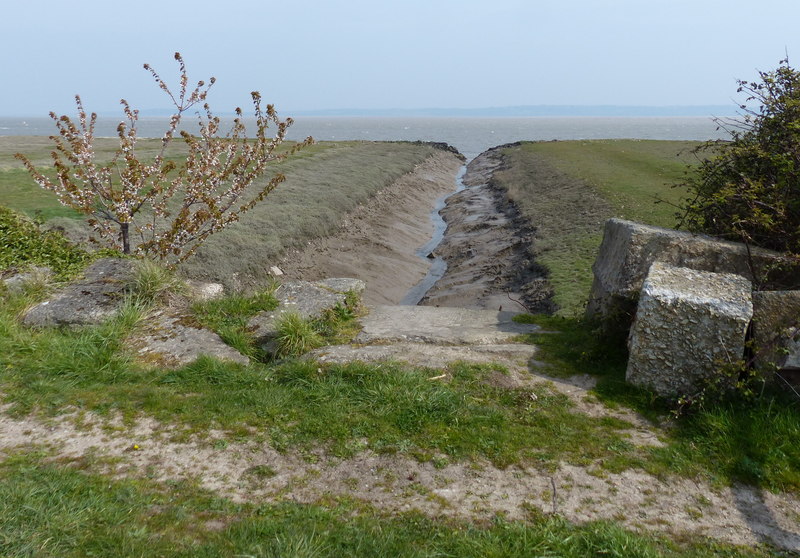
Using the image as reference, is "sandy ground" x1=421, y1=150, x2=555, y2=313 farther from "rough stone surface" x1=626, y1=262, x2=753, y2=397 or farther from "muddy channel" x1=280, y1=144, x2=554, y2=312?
"rough stone surface" x1=626, y1=262, x2=753, y2=397

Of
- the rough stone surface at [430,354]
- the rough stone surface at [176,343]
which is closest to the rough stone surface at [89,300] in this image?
the rough stone surface at [176,343]

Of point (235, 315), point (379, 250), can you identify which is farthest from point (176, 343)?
point (379, 250)

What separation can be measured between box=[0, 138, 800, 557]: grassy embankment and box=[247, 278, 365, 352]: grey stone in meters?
0.94

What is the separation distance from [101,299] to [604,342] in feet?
29.9

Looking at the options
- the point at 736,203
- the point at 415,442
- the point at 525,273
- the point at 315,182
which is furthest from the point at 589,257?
the point at 315,182

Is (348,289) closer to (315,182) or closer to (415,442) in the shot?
(415,442)

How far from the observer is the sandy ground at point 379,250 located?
72.4 ft

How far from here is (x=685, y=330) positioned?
288 inches

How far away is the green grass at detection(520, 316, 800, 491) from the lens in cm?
602

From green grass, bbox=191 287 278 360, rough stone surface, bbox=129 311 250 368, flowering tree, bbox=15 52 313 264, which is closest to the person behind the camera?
rough stone surface, bbox=129 311 250 368

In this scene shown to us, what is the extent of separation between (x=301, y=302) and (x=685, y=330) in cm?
672

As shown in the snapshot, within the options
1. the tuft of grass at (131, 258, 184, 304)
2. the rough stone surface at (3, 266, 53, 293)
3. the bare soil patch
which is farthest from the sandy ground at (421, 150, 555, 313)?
the rough stone surface at (3, 266, 53, 293)

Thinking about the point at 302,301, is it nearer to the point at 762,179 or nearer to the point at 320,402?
the point at 320,402

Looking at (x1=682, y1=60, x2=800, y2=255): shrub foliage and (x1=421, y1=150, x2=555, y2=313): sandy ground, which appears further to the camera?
(x1=421, y1=150, x2=555, y2=313): sandy ground
